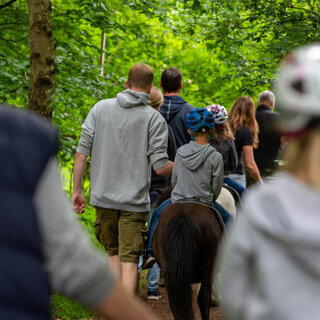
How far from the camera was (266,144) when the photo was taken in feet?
34.3

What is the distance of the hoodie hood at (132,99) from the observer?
6.50 metres

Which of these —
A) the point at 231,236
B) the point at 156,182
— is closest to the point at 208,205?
the point at 156,182

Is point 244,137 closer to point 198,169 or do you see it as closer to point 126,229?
point 198,169

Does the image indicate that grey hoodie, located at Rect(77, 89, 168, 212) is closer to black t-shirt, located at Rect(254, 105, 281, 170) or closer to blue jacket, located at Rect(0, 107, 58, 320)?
black t-shirt, located at Rect(254, 105, 281, 170)

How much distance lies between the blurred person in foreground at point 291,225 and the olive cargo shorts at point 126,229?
15.7 ft

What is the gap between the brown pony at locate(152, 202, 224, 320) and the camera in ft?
19.0

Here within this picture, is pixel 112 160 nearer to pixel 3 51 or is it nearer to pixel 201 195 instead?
pixel 201 195

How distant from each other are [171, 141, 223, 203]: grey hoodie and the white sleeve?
15.5ft

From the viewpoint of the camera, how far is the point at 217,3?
904 cm

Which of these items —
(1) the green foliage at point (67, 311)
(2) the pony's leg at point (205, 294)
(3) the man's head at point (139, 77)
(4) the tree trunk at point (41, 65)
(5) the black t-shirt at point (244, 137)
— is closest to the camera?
(2) the pony's leg at point (205, 294)

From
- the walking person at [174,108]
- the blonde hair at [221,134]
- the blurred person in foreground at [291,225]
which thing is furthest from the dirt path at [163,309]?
the blurred person in foreground at [291,225]

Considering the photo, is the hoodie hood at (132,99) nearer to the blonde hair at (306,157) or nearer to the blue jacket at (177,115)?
the blue jacket at (177,115)

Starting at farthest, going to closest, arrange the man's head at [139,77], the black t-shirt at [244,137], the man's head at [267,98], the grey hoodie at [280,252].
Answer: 1. the man's head at [267,98]
2. the black t-shirt at [244,137]
3. the man's head at [139,77]
4. the grey hoodie at [280,252]

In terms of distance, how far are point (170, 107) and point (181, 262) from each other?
2.62 meters
